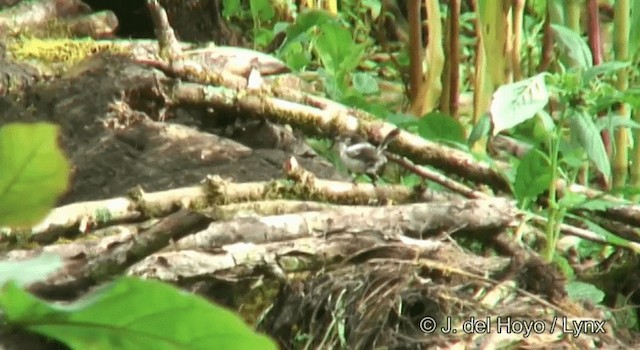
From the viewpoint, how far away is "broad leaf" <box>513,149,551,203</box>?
1.27m

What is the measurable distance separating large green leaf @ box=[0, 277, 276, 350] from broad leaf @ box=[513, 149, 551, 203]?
95cm

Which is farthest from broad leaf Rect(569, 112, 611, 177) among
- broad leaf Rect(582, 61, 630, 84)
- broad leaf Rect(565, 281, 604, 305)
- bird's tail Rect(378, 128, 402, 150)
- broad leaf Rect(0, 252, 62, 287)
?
broad leaf Rect(0, 252, 62, 287)

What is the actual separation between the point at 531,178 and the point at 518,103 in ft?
0.43

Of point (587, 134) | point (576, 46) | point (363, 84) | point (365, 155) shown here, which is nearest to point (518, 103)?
point (587, 134)

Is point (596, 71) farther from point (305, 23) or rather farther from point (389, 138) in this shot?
point (305, 23)

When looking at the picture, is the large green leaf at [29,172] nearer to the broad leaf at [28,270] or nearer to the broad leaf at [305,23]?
the broad leaf at [28,270]

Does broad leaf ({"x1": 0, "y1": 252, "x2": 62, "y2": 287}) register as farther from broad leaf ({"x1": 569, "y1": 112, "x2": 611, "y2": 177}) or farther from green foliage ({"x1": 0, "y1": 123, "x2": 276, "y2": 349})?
broad leaf ({"x1": 569, "y1": 112, "x2": 611, "y2": 177})

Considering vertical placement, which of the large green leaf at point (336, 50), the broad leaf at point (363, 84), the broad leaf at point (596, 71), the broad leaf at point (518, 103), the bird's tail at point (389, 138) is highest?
the broad leaf at point (596, 71)

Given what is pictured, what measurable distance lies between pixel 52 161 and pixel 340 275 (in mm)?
708

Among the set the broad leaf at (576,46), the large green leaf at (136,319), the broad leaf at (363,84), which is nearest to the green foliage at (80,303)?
the large green leaf at (136,319)

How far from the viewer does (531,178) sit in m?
1.28

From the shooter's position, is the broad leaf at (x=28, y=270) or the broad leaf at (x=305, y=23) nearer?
the broad leaf at (x=28, y=270)

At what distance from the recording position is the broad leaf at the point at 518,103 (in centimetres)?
118

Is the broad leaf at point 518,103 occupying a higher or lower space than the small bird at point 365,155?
higher
